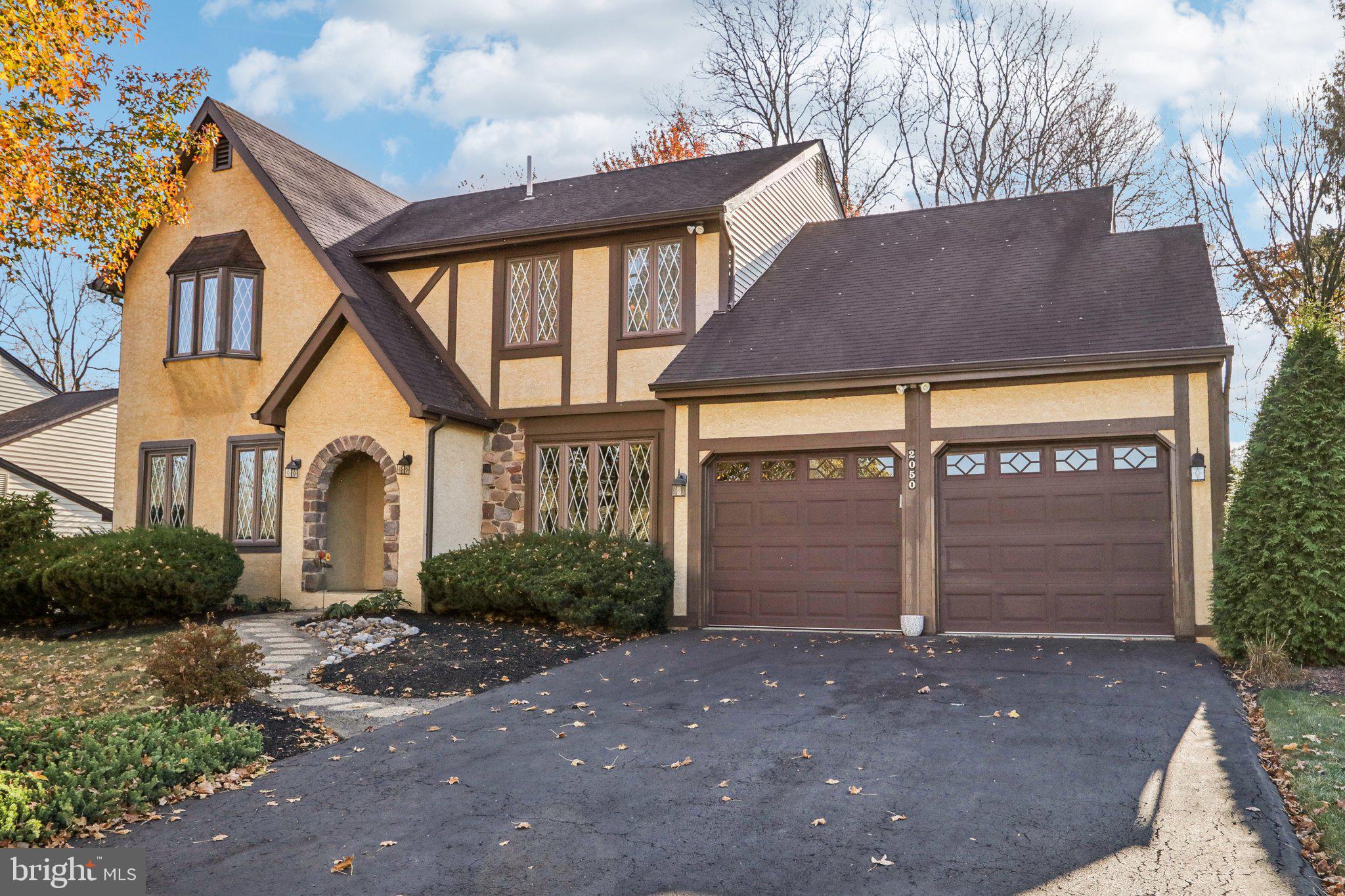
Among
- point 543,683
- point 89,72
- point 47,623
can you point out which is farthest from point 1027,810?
point 47,623

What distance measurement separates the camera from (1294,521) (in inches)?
363

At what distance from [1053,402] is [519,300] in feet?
24.9

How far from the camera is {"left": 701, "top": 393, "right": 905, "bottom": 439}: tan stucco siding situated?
12078 millimetres

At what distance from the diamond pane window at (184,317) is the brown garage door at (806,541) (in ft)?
27.6

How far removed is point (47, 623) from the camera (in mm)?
Answer: 13695

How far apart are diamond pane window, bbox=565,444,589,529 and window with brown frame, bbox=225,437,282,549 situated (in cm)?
423

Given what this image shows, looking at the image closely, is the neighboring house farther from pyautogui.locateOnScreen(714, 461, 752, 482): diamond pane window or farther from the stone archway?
pyautogui.locateOnScreen(714, 461, 752, 482): diamond pane window

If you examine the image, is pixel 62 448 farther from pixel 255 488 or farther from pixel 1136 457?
pixel 1136 457

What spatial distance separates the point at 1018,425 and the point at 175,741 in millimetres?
8775

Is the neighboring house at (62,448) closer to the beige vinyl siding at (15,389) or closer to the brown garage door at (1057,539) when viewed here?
the beige vinyl siding at (15,389)

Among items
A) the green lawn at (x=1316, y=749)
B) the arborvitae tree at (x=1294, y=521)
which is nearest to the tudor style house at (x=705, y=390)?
the arborvitae tree at (x=1294, y=521)

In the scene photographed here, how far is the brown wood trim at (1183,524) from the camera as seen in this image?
35.0 feet

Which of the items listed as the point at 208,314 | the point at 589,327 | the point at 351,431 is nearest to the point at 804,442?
the point at 589,327

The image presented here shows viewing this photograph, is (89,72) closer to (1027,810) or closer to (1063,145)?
(1027,810)
